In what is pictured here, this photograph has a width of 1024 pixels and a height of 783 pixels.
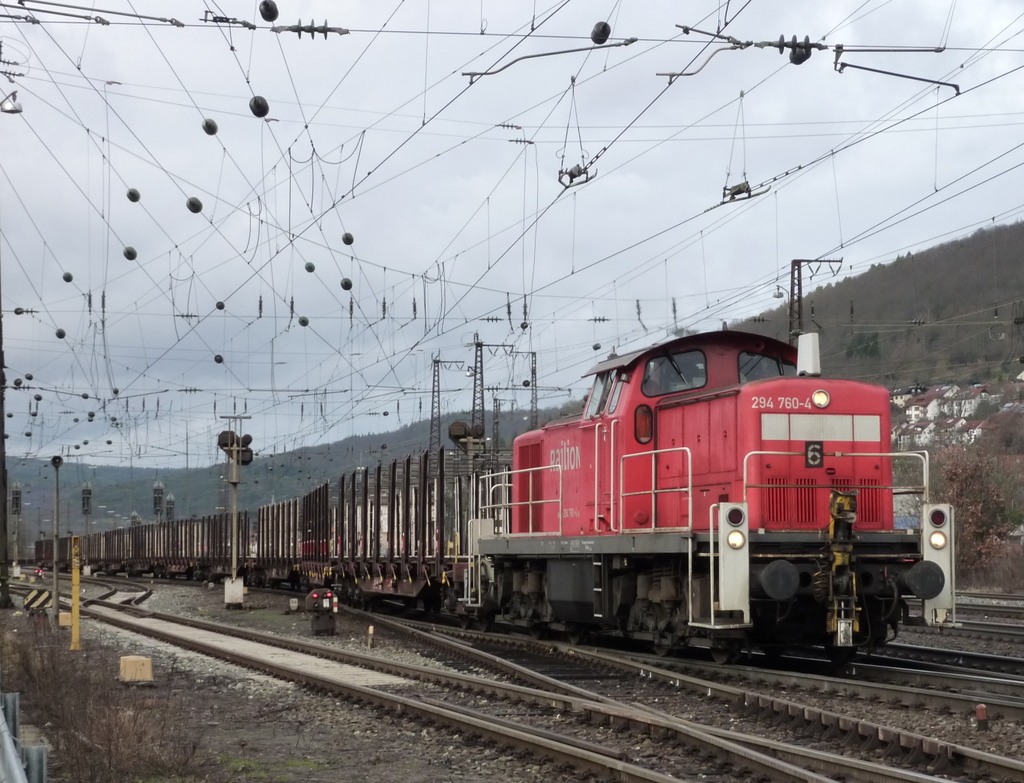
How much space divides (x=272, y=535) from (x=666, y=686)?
3016 centimetres

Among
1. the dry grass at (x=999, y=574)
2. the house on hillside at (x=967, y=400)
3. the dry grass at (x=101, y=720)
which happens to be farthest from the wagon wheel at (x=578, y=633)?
the house on hillside at (x=967, y=400)

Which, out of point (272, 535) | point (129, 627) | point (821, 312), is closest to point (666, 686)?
point (129, 627)

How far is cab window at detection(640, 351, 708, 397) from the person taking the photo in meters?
13.9

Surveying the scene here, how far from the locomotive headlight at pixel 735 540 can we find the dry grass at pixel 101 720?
5270mm

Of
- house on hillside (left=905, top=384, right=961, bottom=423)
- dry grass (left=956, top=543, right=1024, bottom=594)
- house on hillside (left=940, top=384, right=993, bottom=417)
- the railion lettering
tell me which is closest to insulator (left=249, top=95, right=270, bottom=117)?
the railion lettering

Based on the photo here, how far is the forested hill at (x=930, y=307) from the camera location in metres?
73.9

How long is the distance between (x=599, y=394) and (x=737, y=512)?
3.76 meters

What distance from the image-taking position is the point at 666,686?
11.9m

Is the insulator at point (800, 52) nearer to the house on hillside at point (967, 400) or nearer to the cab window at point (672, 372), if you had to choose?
the cab window at point (672, 372)

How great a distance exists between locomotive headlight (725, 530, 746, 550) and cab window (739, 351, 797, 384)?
2.67 metres

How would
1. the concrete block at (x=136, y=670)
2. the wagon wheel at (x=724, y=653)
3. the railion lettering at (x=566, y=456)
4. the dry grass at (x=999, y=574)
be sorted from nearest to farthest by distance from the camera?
the wagon wheel at (x=724, y=653)
the concrete block at (x=136, y=670)
the railion lettering at (x=566, y=456)
the dry grass at (x=999, y=574)

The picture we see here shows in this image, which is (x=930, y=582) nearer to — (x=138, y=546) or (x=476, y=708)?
(x=476, y=708)

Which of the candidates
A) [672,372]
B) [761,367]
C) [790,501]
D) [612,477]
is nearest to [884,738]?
[790,501]

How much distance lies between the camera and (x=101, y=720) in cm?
891
